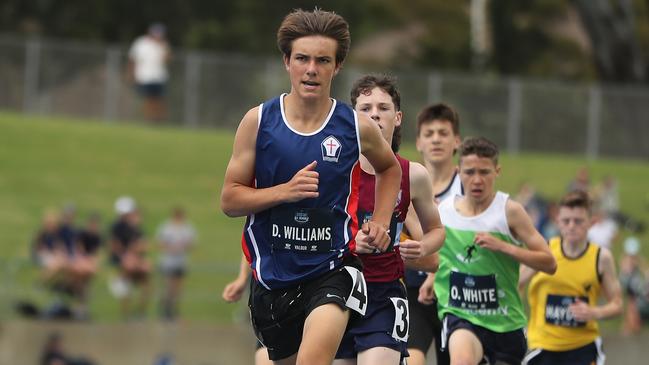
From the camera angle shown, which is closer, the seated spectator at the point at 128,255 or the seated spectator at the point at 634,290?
the seated spectator at the point at 128,255

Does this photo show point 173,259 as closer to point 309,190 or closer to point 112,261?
point 112,261

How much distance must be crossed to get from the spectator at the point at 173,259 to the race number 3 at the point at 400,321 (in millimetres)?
13735

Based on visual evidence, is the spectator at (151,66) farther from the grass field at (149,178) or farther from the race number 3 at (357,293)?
the race number 3 at (357,293)

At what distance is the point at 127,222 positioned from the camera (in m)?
21.2

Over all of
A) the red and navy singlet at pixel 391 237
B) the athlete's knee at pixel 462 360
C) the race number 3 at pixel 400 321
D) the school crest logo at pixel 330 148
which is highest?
the school crest logo at pixel 330 148

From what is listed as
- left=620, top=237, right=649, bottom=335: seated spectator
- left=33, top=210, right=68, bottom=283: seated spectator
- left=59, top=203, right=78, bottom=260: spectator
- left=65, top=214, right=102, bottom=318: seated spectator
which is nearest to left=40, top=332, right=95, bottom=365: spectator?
left=65, top=214, right=102, bottom=318: seated spectator

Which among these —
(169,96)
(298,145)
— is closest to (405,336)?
Result: (298,145)

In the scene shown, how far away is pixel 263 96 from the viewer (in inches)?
1286

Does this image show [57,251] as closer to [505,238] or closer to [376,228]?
[505,238]

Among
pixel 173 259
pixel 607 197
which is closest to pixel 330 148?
pixel 173 259

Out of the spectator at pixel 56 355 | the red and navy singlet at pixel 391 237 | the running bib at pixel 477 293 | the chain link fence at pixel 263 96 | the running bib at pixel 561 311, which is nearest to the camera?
the red and navy singlet at pixel 391 237

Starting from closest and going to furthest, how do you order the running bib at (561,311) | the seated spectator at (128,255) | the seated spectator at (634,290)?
the running bib at (561,311) → the seated spectator at (128,255) → the seated spectator at (634,290)

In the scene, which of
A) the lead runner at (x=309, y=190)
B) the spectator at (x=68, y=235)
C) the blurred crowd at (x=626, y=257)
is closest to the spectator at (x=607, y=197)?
the blurred crowd at (x=626, y=257)

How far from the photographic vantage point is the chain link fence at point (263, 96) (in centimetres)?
3228
